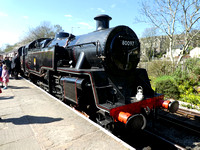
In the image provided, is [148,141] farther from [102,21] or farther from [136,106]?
[102,21]

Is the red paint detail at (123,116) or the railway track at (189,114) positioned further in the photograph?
the railway track at (189,114)

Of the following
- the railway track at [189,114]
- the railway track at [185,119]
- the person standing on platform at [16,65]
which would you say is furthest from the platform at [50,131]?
the person standing on platform at [16,65]

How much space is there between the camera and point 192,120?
4684mm

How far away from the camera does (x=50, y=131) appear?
3070 millimetres

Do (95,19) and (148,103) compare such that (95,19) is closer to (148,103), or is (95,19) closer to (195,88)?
(148,103)

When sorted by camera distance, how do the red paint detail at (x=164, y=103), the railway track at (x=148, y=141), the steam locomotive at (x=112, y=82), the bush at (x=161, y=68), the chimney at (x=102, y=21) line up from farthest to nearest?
the bush at (x=161, y=68)
the chimney at (x=102, y=21)
the red paint detail at (x=164, y=103)
the railway track at (x=148, y=141)
the steam locomotive at (x=112, y=82)

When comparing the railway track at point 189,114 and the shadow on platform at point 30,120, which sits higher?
the shadow on platform at point 30,120

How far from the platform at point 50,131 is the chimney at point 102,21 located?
2941mm

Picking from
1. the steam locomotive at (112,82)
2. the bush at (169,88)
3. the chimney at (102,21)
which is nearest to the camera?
the steam locomotive at (112,82)

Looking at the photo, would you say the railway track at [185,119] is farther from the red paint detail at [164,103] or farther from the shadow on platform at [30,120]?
the shadow on platform at [30,120]

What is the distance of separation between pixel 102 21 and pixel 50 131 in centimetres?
370

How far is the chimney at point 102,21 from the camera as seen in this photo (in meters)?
4.76

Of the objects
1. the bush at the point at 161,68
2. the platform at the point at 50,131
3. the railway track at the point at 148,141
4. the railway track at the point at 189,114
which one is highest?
the bush at the point at 161,68

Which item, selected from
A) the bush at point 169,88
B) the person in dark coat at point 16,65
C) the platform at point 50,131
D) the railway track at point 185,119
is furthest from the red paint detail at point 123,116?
the person in dark coat at point 16,65
